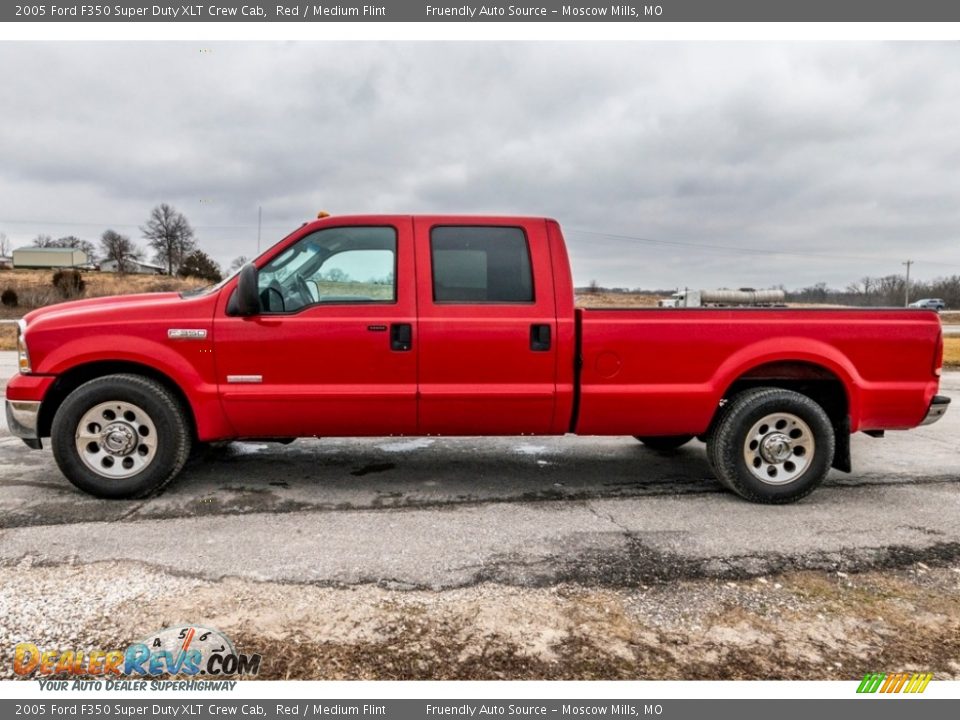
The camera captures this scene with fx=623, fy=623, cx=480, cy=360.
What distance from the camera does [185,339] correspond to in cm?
403

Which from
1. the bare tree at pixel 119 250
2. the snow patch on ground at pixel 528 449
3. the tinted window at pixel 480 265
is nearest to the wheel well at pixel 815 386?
the tinted window at pixel 480 265

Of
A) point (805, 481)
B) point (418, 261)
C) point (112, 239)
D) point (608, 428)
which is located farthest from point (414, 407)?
point (112, 239)

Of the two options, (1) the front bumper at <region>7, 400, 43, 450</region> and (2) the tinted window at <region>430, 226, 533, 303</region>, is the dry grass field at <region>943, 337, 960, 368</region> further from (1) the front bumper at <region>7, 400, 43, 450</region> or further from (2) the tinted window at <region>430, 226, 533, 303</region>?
(1) the front bumper at <region>7, 400, 43, 450</region>

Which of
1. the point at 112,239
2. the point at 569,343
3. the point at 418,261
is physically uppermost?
the point at 112,239

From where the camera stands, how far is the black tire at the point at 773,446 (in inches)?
166

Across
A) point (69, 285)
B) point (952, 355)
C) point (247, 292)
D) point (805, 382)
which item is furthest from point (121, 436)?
point (69, 285)

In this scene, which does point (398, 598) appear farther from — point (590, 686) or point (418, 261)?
point (418, 261)

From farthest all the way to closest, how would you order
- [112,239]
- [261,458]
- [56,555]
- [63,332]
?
[112,239]
[261,458]
[63,332]
[56,555]

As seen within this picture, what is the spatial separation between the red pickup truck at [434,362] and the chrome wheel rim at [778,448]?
1cm

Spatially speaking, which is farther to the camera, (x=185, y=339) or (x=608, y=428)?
(x=608, y=428)

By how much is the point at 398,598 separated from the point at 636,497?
7.01 ft

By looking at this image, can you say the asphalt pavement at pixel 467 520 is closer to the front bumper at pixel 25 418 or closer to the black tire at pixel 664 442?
the black tire at pixel 664 442

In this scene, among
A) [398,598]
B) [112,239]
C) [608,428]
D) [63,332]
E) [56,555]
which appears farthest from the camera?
[112,239]

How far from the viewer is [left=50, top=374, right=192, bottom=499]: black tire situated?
3977 mm
